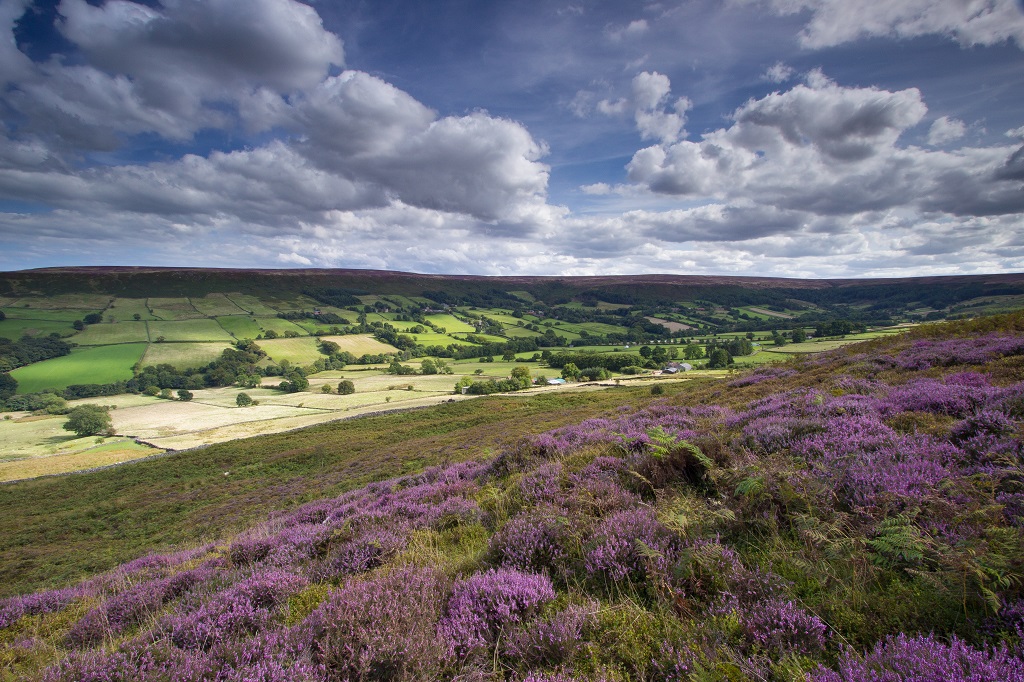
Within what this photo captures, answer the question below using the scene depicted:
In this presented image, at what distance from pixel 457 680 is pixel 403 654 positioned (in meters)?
0.48

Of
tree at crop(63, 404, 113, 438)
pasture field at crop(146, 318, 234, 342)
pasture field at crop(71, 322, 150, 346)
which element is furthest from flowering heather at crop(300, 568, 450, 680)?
pasture field at crop(71, 322, 150, 346)

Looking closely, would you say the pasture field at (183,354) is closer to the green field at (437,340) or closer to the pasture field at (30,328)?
the pasture field at (30,328)

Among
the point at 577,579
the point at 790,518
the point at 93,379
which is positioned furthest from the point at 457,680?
the point at 93,379

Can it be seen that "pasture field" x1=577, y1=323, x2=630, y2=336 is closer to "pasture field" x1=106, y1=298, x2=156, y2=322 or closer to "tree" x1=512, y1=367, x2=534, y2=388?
"tree" x1=512, y1=367, x2=534, y2=388

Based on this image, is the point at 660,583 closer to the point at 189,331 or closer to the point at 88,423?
the point at 88,423

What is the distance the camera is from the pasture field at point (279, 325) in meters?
136

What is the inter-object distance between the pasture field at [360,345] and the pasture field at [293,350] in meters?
4.17

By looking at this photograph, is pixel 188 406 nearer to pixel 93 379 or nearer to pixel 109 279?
pixel 93 379

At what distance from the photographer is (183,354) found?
106 m

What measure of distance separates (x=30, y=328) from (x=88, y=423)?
10672 cm

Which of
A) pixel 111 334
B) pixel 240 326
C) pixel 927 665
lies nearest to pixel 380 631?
pixel 927 665

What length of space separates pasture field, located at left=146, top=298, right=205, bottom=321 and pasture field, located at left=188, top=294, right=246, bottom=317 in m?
2.22

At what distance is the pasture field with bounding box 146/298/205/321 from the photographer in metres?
144

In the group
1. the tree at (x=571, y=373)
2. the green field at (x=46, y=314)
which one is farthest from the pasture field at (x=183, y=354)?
the tree at (x=571, y=373)
